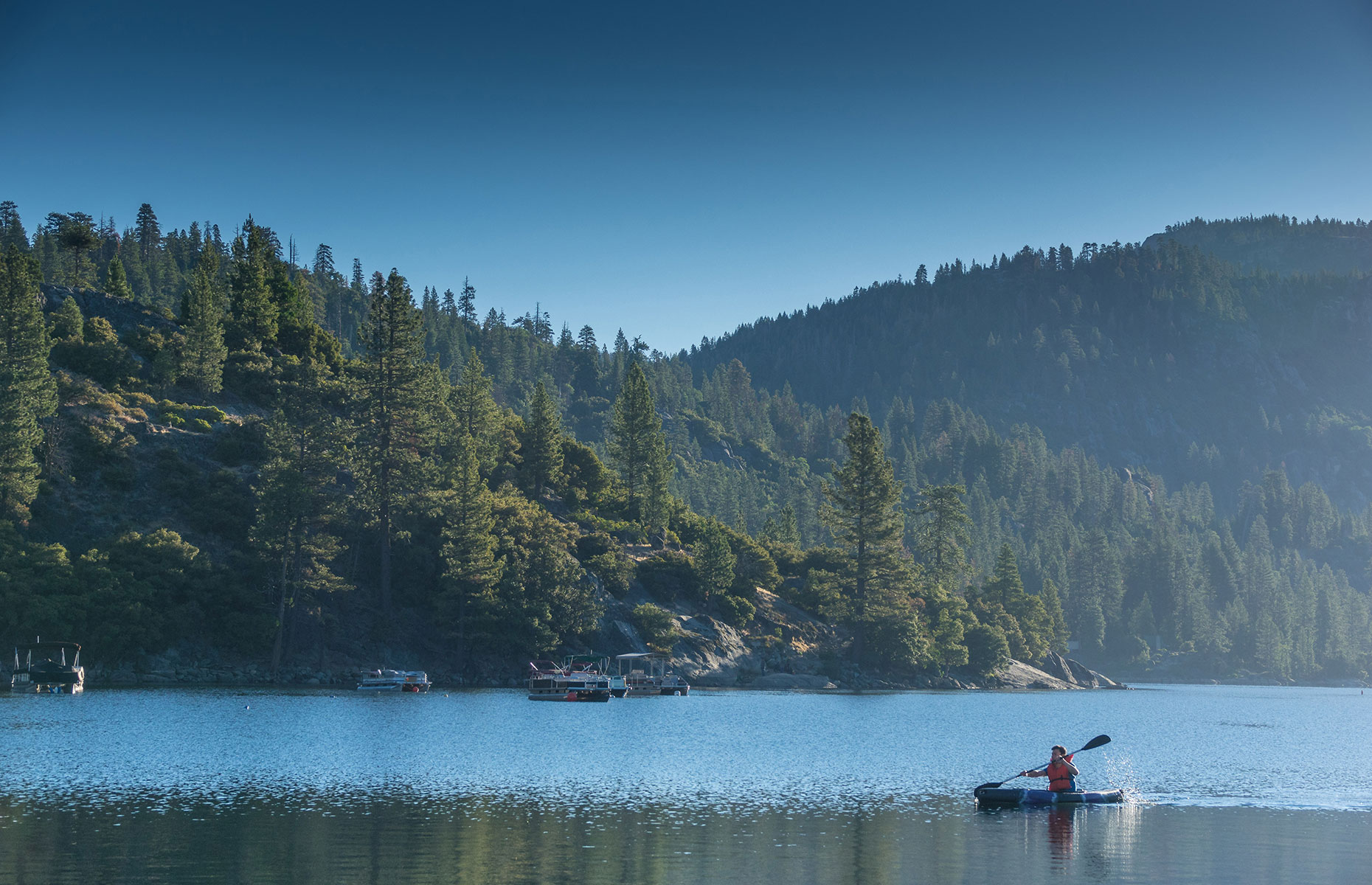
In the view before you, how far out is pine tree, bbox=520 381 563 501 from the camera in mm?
135625

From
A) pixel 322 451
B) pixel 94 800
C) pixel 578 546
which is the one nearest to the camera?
pixel 94 800

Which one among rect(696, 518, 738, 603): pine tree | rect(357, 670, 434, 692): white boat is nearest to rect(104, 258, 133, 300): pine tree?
rect(357, 670, 434, 692): white boat

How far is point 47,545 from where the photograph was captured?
89.9 m

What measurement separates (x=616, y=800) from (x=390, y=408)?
82585mm

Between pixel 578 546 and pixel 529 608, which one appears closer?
pixel 529 608

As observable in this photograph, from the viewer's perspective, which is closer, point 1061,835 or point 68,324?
point 1061,835

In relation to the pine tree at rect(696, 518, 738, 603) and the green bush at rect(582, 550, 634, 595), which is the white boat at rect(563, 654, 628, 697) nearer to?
the green bush at rect(582, 550, 634, 595)

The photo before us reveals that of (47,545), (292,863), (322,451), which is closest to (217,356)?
(322,451)

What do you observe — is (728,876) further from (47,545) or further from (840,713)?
(47,545)

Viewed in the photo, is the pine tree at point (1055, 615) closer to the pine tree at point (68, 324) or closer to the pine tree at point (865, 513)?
the pine tree at point (865, 513)

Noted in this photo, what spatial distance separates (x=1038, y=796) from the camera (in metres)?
39.8

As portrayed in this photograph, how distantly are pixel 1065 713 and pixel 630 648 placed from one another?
43082mm

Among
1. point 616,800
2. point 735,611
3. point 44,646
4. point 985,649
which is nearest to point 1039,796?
point 616,800

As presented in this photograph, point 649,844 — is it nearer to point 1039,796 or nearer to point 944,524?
point 1039,796
